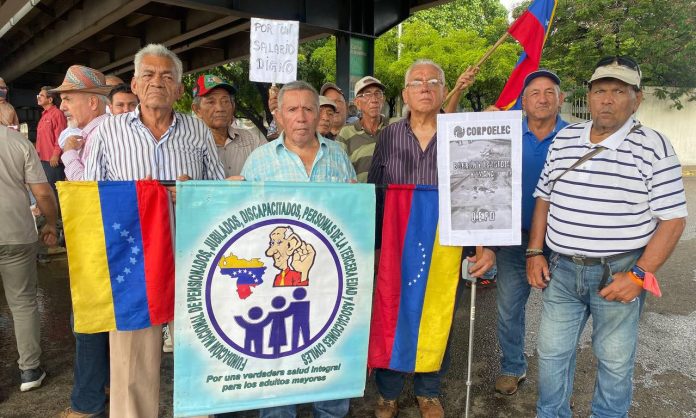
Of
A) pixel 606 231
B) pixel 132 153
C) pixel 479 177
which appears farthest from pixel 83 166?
pixel 606 231

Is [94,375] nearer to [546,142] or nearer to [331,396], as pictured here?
[331,396]

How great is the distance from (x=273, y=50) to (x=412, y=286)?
2411mm

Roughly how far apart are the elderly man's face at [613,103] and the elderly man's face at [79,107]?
3.29 metres

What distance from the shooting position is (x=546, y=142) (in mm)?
3250

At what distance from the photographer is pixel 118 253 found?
234cm

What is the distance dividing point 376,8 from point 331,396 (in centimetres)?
713

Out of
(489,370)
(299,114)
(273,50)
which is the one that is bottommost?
(489,370)

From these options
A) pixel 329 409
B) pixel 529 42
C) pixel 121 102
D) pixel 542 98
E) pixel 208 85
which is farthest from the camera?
pixel 529 42

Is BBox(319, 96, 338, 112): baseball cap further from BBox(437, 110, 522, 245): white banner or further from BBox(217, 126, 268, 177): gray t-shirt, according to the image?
BBox(437, 110, 522, 245): white banner

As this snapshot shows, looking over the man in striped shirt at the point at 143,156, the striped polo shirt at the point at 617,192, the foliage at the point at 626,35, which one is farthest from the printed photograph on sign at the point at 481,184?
the foliage at the point at 626,35

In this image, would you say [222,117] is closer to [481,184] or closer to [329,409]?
[481,184]

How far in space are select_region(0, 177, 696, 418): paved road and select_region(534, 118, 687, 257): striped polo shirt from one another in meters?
1.41

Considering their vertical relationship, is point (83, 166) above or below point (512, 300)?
above

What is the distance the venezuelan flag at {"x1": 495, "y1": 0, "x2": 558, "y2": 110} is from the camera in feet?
13.0
